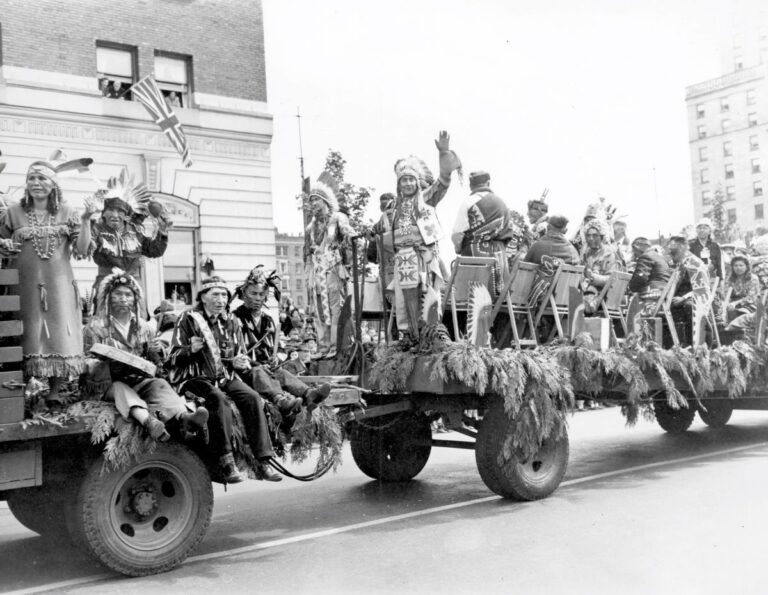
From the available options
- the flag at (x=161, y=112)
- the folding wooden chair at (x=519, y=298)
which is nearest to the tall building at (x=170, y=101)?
the flag at (x=161, y=112)

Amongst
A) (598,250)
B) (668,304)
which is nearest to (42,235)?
(668,304)

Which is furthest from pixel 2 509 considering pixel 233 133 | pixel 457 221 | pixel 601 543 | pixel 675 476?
pixel 233 133

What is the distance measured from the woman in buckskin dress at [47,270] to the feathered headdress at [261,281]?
119cm

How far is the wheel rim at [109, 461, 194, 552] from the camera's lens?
531cm

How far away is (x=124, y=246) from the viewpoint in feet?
22.0

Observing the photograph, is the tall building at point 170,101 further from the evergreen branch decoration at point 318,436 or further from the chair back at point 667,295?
the chair back at point 667,295

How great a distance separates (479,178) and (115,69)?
10856 mm

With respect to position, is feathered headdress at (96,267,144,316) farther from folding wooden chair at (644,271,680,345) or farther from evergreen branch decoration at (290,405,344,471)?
folding wooden chair at (644,271,680,345)

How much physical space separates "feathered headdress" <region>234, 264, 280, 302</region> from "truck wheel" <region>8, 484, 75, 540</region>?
74.8 inches

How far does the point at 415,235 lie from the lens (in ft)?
25.1

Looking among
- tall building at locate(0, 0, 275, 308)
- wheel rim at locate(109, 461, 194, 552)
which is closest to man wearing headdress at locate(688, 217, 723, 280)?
wheel rim at locate(109, 461, 194, 552)

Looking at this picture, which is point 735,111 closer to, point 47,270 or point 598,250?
point 598,250

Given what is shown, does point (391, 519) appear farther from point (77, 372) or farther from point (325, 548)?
point (77, 372)

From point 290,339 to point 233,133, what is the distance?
9.49 metres
